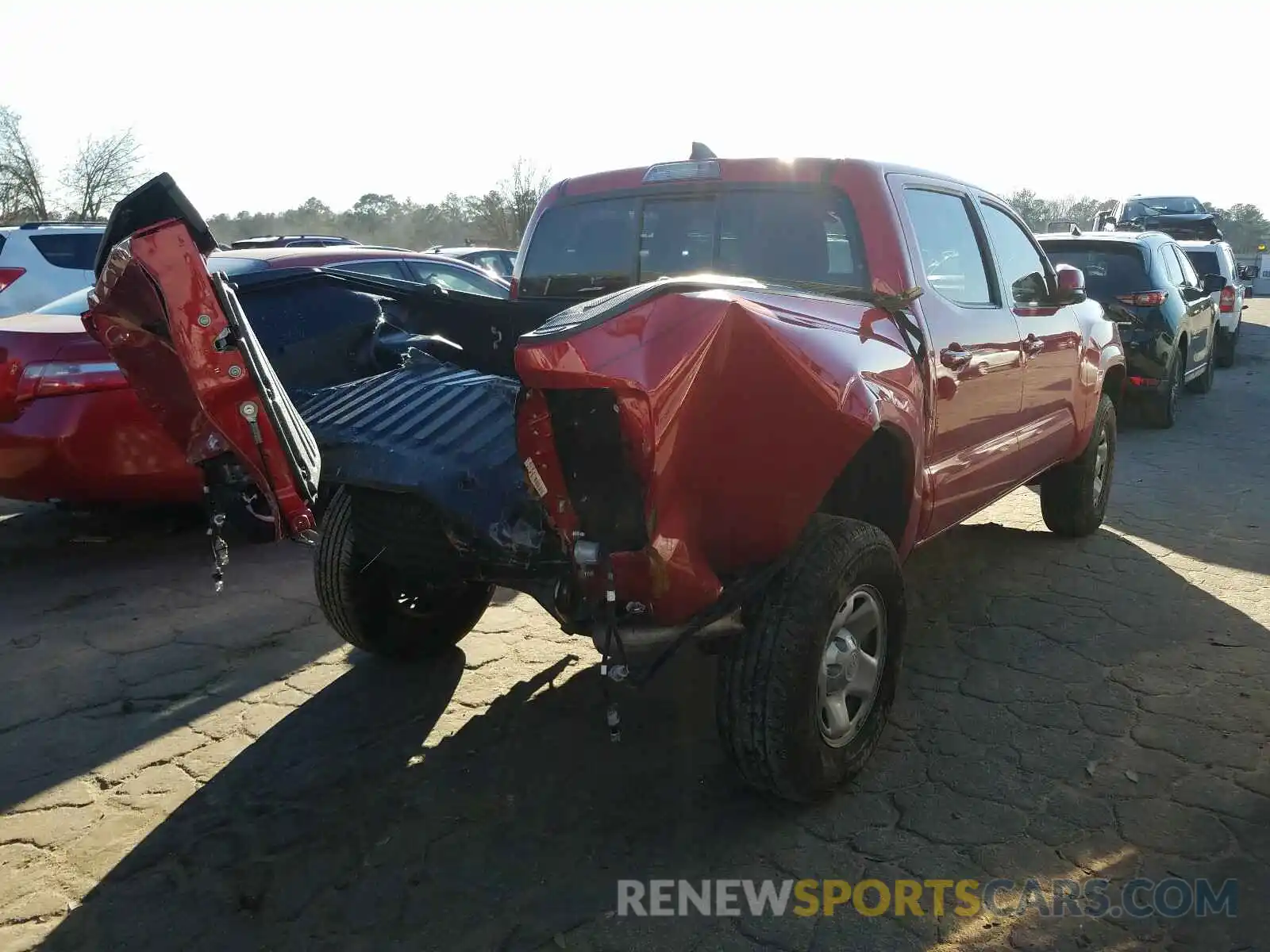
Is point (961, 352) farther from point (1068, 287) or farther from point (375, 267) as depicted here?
point (375, 267)

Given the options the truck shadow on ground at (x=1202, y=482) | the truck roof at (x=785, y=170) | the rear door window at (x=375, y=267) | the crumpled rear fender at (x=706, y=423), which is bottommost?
the truck shadow on ground at (x=1202, y=482)

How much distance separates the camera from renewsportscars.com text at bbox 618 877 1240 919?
2520 mm

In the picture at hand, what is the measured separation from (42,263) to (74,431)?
6102 mm

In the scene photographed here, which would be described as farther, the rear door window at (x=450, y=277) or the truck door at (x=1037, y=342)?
the rear door window at (x=450, y=277)

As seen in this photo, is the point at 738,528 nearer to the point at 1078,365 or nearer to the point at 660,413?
the point at 660,413

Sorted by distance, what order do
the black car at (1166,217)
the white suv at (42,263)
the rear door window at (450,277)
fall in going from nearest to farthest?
the rear door window at (450,277) < the white suv at (42,263) < the black car at (1166,217)

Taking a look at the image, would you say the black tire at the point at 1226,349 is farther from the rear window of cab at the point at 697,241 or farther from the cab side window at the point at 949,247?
the rear window of cab at the point at 697,241

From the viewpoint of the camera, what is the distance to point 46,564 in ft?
17.7

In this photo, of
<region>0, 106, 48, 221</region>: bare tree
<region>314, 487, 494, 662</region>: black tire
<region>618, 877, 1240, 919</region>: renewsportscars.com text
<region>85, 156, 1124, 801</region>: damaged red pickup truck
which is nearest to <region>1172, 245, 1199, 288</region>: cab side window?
<region>85, 156, 1124, 801</region>: damaged red pickup truck

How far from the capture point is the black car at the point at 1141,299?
8.76 metres

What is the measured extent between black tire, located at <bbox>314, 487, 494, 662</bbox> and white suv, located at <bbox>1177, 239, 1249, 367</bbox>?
37.4 feet

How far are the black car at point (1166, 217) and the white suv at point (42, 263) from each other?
16.7m

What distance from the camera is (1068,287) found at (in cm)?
480

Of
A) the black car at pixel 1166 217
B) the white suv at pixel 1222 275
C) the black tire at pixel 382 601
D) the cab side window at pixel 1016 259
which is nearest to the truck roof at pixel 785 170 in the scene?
the cab side window at pixel 1016 259
